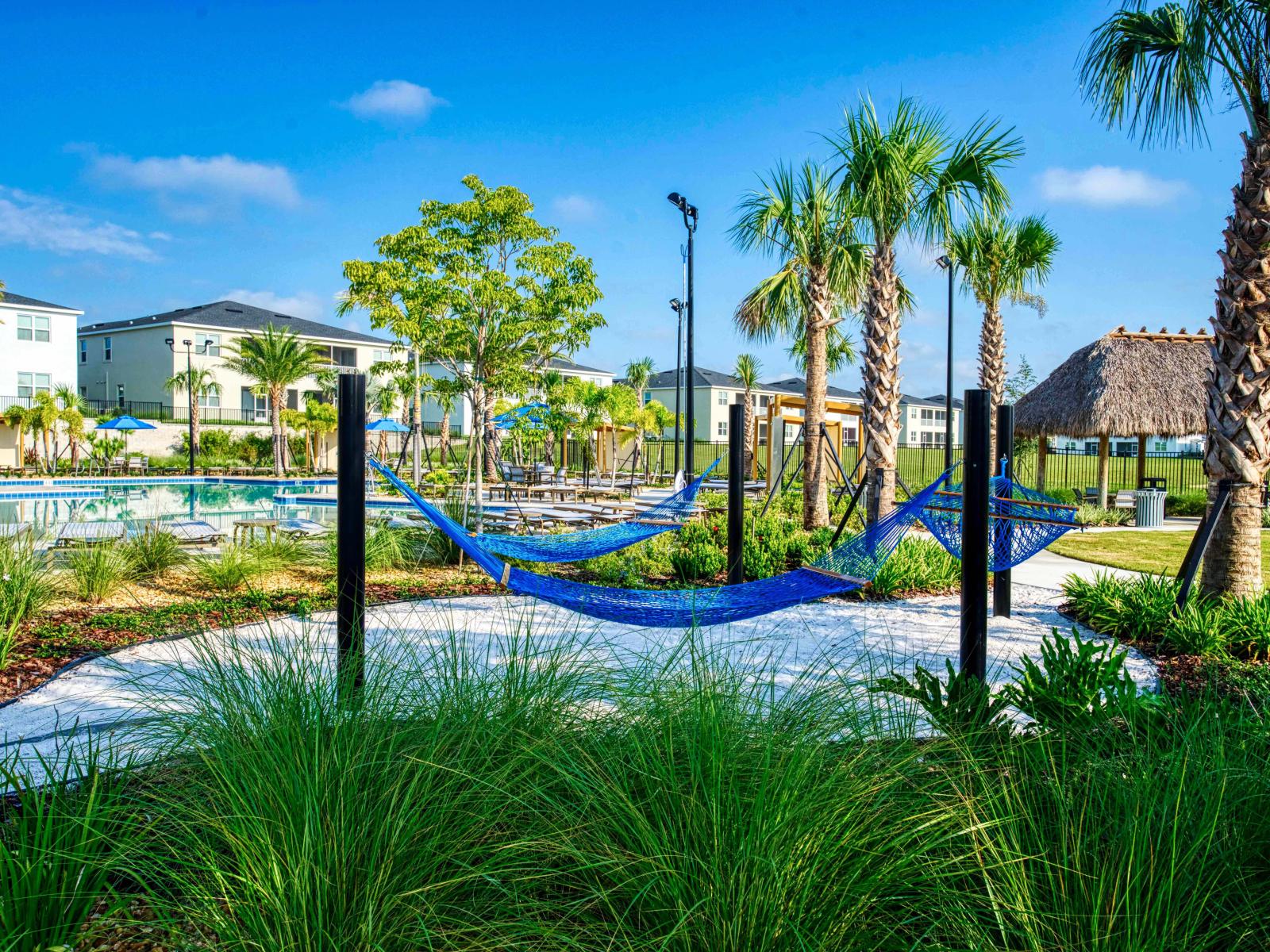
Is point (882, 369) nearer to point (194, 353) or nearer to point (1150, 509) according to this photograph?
point (1150, 509)

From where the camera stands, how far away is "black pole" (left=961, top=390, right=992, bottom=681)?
3.61 metres

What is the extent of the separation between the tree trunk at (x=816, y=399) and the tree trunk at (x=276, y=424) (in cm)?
2064

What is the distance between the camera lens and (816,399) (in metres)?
11.0

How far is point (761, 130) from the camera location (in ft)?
31.1

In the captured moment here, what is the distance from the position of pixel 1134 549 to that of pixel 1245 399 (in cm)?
585

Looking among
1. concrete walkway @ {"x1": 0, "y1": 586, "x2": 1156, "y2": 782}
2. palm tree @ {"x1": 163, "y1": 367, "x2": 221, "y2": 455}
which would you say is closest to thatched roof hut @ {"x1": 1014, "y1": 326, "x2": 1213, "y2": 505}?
concrete walkway @ {"x1": 0, "y1": 586, "x2": 1156, "y2": 782}

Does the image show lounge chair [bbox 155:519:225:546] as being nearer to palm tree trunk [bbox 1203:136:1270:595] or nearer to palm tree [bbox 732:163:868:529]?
palm tree [bbox 732:163:868:529]

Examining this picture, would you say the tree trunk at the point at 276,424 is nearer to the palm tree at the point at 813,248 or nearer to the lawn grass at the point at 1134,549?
the palm tree at the point at 813,248

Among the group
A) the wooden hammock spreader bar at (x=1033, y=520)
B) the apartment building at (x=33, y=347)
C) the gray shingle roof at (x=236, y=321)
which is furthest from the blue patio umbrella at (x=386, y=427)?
the wooden hammock spreader bar at (x=1033, y=520)

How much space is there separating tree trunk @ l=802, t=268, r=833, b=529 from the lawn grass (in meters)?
2.93

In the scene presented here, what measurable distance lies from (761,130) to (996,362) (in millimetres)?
10221

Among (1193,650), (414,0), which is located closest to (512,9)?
(414,0)

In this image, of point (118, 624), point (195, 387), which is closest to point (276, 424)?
point (195, 387)

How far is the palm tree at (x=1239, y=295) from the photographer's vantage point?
533 centimetres
